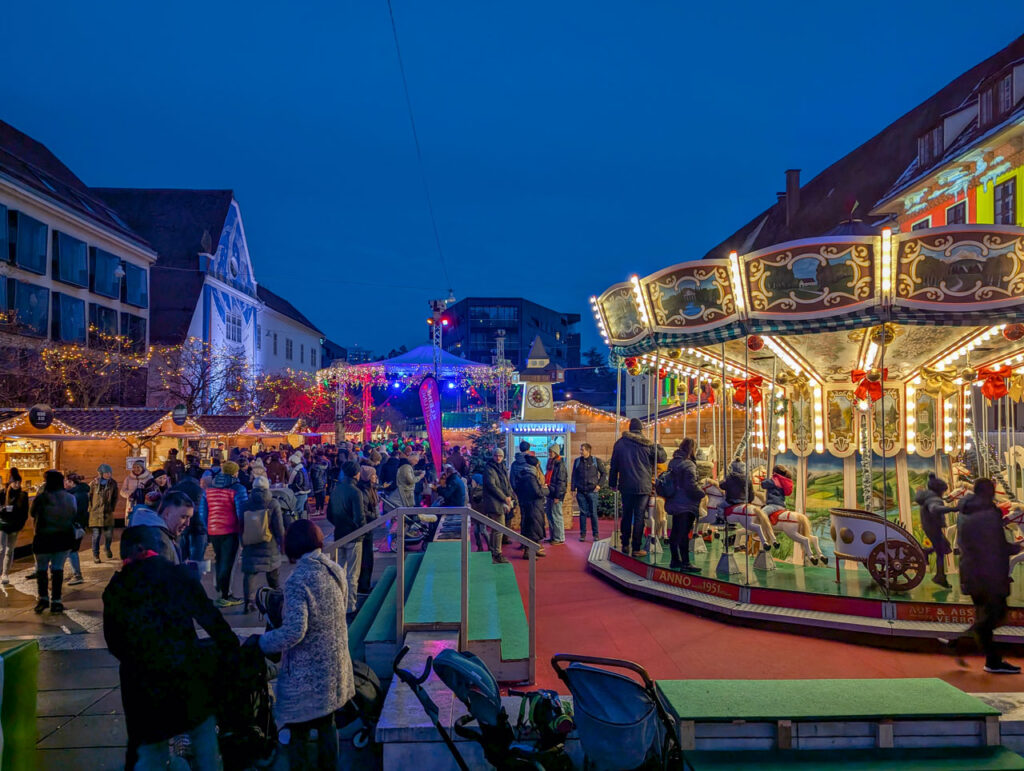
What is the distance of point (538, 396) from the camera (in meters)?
21.1

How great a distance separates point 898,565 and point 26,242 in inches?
998

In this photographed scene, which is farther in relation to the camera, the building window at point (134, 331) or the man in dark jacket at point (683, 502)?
the building window at point (134, 331)

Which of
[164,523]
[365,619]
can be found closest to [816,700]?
[365,619]

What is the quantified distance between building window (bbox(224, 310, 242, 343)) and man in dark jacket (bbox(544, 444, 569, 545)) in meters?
29.7

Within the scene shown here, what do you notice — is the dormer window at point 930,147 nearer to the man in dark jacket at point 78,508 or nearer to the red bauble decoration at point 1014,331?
the red bauble decoration at point 1014,331

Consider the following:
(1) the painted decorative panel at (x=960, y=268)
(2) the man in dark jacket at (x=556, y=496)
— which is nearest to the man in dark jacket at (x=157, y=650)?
(1) the painted decorative panel at (x=960, y=268)

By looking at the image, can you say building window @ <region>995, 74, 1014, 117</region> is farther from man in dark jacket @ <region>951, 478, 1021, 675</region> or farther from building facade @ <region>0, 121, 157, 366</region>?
building facade @ <region>0, 121, 157, 366</region>

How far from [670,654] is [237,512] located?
5262 mm

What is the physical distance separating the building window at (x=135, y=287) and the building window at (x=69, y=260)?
2715 mm

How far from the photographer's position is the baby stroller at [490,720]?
3844 millimetres

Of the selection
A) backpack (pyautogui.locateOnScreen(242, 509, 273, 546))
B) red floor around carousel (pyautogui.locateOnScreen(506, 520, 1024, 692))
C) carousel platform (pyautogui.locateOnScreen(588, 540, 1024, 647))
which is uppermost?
backpack (pyautogui.locateOnScreen(242, 509, 273, 546))

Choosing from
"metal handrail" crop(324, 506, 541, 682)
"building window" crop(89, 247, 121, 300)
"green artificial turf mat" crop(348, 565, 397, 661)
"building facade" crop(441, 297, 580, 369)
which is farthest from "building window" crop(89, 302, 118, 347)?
"building facade" crop(441, 297, 580, 369)

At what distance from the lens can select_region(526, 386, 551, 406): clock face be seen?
2106cm

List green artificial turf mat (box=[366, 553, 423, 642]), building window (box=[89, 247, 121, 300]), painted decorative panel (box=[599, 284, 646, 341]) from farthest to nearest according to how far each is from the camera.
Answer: building window (box=[89, 247, 121, 300]) → painted decorative panel (box=[599, 284, 646, 341]) → green artificial turf mat (box=[366, 553, 423, 642])
